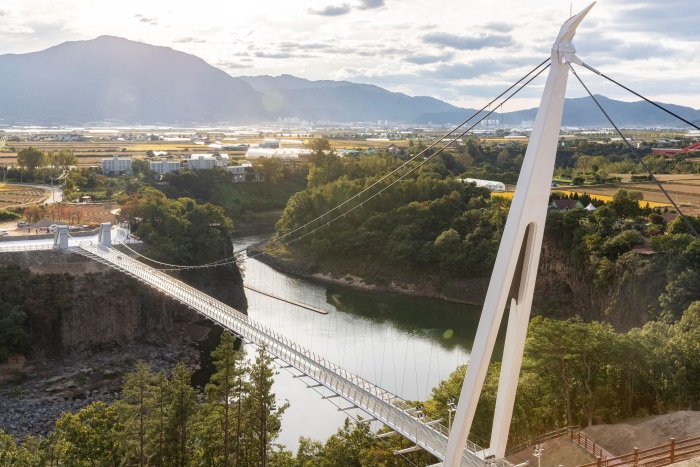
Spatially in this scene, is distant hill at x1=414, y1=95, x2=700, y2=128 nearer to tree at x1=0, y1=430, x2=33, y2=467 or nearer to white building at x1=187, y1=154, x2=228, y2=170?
white building at x1=187, y1=154, x2=228, y2=170

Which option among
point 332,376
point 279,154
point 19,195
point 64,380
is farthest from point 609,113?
point 332,376

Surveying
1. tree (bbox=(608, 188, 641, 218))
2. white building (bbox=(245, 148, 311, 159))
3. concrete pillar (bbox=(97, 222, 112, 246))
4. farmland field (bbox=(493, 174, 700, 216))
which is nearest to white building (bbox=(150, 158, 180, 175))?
white building (bbox=(245, 148, 311, 159))

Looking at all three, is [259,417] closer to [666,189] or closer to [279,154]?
[666,189]

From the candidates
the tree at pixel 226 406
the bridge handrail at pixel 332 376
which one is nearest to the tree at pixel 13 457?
the tree at pixel 226 406

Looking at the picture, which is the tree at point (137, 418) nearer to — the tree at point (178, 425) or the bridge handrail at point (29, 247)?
the tree at point (178, 425)

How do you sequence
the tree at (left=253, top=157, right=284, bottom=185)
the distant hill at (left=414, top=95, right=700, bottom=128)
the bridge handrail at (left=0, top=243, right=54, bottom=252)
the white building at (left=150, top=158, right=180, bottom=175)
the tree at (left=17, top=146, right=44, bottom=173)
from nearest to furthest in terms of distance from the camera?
the bridge handrail at (left=0, top=243, right=54, bottom=252)
the tree at (left=17, top=146, right=44, bottom=173)
the white building at (left=150, top=158, right=180, bottom=175)
the tree at (left=253, top=157, right=284, bottom=185)
the distant hill at (left=414, top=95, right=700, bottom=128)

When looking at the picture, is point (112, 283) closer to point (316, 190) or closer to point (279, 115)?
point (316, 190)
